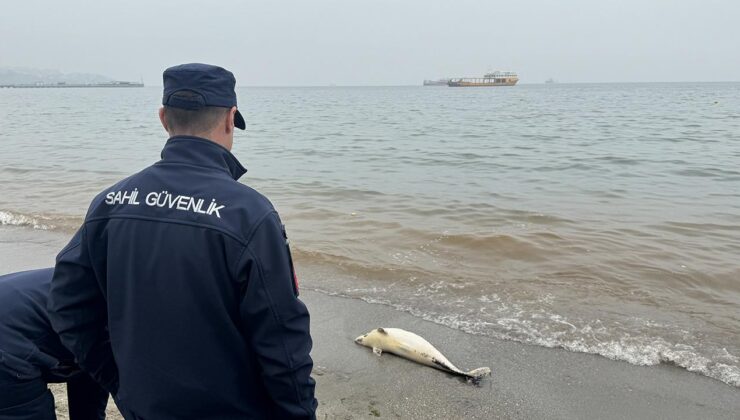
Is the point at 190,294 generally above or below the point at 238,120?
below

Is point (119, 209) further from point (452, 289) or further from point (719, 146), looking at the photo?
point (719, 146)

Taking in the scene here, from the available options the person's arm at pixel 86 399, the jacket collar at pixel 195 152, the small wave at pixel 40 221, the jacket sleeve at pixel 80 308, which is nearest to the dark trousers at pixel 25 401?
the person's arm at pixel 86 399

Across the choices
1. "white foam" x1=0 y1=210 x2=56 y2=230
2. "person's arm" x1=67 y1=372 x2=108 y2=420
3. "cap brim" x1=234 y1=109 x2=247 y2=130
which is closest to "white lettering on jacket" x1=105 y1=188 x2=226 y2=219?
"cap brim" x1=234 y1=109 x2=247 y2=130

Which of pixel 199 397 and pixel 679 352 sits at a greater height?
pixel 199 397

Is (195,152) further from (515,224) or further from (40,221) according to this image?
(40,221)

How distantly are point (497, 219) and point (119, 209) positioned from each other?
9359 mm

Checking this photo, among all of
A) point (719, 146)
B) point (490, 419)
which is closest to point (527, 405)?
point (490, 419)

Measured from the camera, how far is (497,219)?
10.6m

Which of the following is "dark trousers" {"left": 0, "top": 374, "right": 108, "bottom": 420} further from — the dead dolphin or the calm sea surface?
the calm sea surface

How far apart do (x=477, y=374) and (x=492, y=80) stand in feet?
474

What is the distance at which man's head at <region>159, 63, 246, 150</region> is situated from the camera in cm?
196

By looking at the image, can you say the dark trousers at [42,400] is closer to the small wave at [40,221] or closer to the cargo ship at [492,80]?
the small wave at [40,221]

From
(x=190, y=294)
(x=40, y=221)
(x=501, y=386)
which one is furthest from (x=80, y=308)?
(x=40, y=221)

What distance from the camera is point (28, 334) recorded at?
238 cm
